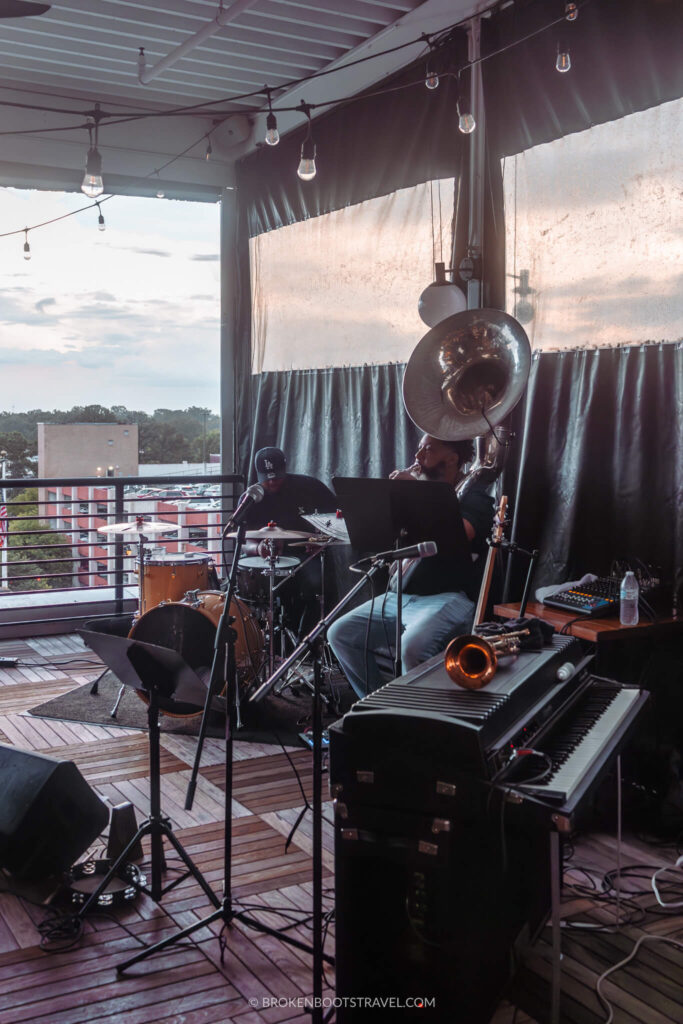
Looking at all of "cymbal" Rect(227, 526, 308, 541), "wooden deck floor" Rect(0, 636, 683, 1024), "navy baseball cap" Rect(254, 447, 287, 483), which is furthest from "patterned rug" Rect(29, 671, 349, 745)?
"navy baseball cap" Rect(254, 447, 287, 483)

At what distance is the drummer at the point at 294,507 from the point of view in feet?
16.6

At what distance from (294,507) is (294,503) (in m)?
0.03

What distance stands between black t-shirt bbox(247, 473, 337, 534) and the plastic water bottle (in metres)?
2.32

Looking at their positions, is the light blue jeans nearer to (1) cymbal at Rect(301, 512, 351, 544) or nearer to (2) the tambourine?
(1) cymbal at Rect(301, 512, 351, 544)

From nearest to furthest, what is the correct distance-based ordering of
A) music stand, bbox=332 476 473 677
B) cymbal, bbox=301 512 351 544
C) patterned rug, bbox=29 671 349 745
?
music stand, bbox=332 476 473 677
cymbal, bbox=301 512 351 544
patterned rug, bbox=29 671 349 745

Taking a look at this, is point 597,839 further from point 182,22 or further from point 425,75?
point 182,22

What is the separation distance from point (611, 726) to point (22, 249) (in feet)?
17.8

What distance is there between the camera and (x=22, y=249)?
6195mm

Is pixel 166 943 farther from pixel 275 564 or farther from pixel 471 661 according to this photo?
pixel 275 564

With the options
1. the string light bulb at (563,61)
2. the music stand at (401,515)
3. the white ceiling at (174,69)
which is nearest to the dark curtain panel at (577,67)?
the string light bulb at (563,61)

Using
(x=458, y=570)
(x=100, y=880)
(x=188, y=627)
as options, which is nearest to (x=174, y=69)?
(x=188, y=627)

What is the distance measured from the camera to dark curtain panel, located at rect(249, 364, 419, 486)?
203 inches

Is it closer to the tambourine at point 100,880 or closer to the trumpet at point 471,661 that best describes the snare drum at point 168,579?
the tambourine at point 100,880

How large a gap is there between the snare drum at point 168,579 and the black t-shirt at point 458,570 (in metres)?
1.33
